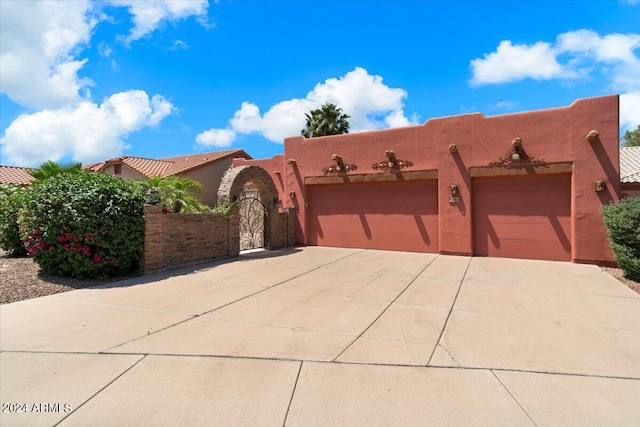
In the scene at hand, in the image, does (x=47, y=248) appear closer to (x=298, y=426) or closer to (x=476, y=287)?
(x=298, y=426)

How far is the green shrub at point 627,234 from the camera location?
7922 mm

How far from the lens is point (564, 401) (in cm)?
318

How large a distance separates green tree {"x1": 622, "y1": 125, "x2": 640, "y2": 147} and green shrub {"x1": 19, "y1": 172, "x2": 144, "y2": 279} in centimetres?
4320

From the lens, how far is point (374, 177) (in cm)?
1366

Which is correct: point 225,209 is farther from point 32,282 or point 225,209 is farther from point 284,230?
point 32,282

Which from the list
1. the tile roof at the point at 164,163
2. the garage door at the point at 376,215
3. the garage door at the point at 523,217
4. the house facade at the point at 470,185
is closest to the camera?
the house facade at the point at 470,185

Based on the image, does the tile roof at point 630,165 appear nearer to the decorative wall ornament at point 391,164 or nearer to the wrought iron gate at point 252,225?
the decorative wall ornament at point 391,164

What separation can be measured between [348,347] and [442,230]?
9.04 m

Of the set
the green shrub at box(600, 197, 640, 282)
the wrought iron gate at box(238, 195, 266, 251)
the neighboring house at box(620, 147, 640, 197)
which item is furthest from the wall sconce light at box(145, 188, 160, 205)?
the neighboring house at box(620, 147, 640, 197)

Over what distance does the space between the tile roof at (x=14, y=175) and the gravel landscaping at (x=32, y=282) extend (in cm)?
1781

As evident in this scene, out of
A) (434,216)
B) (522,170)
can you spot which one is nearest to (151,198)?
(434,216)

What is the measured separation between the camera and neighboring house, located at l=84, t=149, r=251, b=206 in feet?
72.0

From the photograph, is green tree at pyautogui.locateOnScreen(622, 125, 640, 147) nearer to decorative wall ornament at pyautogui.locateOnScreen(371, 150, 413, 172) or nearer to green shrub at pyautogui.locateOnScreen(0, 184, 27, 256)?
decorative wall ornament at pyautogui.locateOnScreen(371, 150, 413, 172)

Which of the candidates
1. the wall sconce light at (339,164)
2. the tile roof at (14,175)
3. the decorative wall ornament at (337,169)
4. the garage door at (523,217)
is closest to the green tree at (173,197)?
the decorative wall ornament at (337,169)
